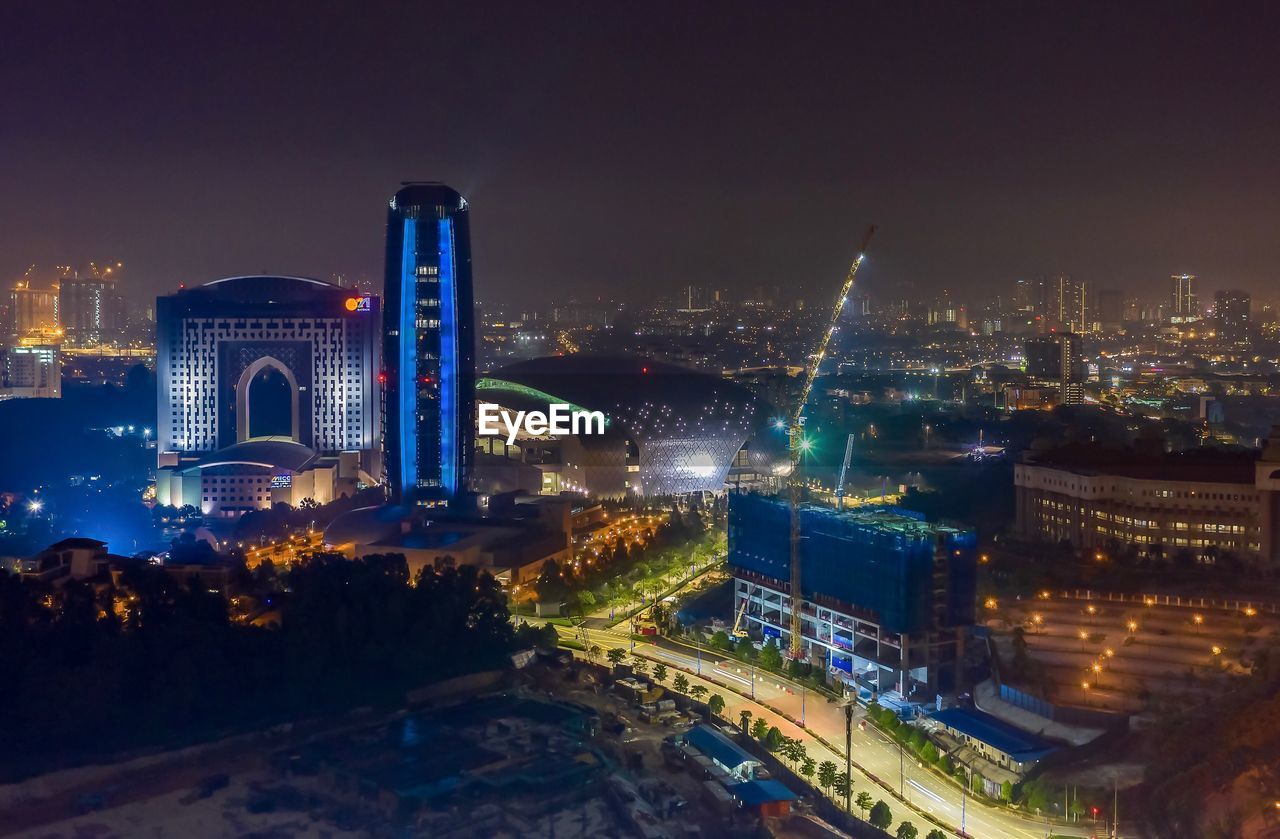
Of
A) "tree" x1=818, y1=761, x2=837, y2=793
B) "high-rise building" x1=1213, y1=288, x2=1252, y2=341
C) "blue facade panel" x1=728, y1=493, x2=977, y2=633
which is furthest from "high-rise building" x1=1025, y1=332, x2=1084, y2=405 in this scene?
"tree" x1=818, y1=761, x2=837, y2=793

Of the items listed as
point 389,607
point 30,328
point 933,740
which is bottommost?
point 933,740

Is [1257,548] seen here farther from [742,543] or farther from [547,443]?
[547,443]

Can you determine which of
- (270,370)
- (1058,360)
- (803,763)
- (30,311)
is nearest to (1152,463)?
(803,763)

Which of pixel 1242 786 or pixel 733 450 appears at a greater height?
pixel 733 450

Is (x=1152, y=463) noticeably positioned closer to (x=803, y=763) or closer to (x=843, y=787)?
(x=803, y=763)

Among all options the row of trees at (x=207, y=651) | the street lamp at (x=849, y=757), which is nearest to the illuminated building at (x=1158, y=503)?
the street lamp at (x=849, y=757)

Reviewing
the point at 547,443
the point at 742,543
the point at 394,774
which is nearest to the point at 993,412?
the point at 547,443

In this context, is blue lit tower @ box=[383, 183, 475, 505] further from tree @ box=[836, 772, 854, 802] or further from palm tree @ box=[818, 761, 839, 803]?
tree @ box=[836, 772, 854, 802]
